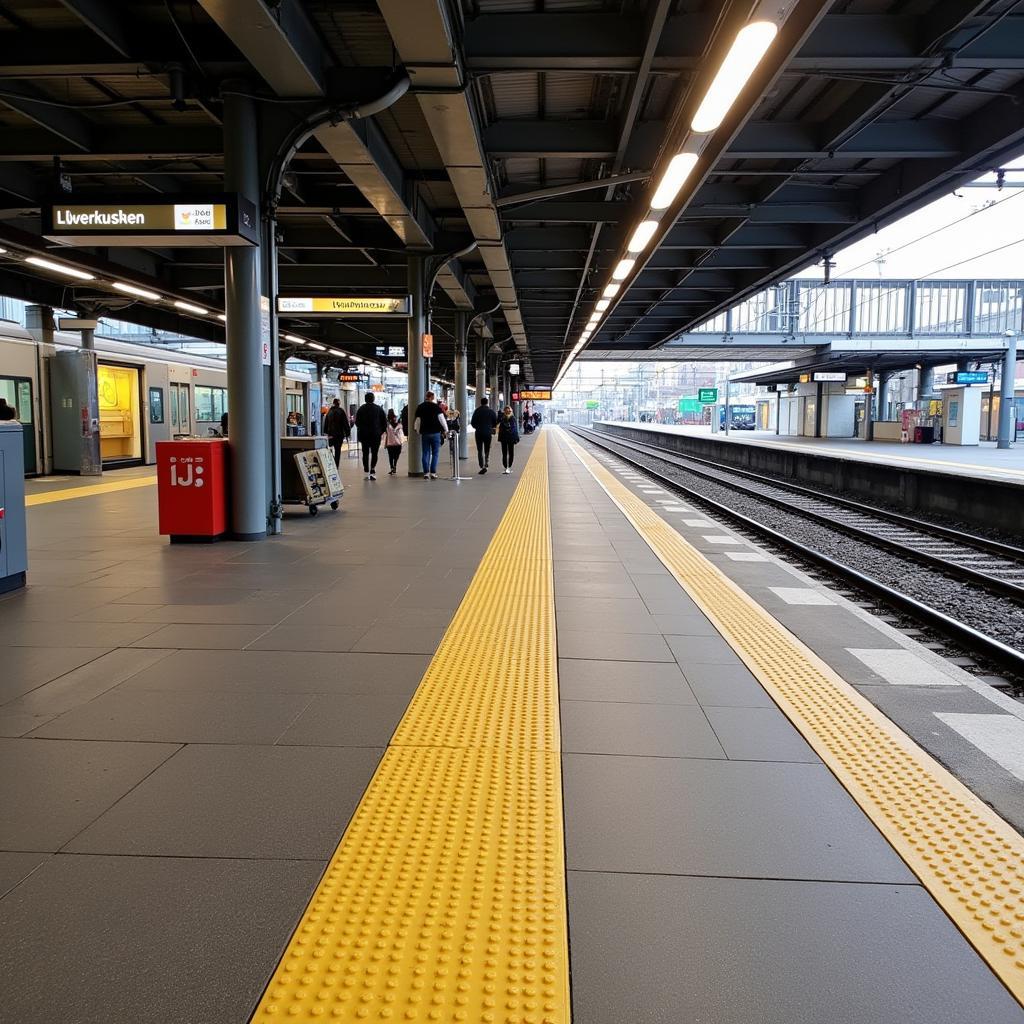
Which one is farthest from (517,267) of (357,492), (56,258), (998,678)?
(998,678)

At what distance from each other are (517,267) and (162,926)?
17877 mm

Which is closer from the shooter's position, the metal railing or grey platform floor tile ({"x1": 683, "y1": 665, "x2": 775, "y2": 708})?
grey platform floor tile ({"x1": 683, "y1": 665, "x2": 775, "y2": 708})

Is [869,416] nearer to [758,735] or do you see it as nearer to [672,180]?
[672,180]

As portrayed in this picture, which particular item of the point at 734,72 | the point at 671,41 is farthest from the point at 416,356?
the point at 734,72

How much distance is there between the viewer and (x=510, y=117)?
10.3 meters

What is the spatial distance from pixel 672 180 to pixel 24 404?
13587mm

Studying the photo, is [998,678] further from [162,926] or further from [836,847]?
[162,926]

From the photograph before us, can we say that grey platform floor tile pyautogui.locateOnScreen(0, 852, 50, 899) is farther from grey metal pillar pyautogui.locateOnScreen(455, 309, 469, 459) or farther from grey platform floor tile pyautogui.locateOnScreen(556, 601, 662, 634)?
grey metal pillar pyautogui.locateOnScreen(455, 309, 469, 459)

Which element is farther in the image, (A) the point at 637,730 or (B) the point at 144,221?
(B) the point at 144,221

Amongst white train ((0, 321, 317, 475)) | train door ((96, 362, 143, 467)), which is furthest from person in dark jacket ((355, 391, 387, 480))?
train door ((96, 362, 143, 467))

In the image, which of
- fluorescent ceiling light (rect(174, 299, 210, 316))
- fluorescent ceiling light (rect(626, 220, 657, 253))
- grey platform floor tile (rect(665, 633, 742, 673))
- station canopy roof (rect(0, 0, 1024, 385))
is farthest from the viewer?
fluorescent ceiling light (rect(174, 299, 210, 316))

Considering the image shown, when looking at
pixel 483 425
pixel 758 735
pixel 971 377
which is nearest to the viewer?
pixel 758 735

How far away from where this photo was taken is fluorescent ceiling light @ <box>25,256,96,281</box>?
14469mm

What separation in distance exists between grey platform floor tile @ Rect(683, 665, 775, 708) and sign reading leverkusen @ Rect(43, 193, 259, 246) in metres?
5.99
